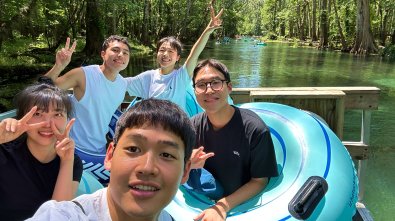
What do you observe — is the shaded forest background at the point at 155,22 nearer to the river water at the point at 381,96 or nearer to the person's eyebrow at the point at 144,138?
the river water at the point at 381,96

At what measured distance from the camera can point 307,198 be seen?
2.18 metres

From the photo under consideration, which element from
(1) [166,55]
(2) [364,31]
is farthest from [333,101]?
(2) [364,31]

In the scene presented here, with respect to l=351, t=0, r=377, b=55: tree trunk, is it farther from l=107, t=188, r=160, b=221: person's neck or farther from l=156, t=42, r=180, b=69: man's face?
l=107, t=188, r=160, b=221: person's neck

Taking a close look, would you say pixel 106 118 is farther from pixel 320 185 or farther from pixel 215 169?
pixel 320 185

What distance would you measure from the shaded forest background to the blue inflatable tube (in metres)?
10.9

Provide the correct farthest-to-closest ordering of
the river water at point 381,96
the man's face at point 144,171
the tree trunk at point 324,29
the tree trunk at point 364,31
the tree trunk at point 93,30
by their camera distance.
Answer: the tree trunk at point 324,29 → the tree trunk at point 364,31 → the tree trunk at point 93,30 → the river water at point 381,96 → the man's face at point 144,171

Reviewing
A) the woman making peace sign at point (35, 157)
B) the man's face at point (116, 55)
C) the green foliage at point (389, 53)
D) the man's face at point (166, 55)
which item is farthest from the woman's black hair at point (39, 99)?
the green foliage at point (389, 53)

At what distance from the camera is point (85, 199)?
3.89 ft

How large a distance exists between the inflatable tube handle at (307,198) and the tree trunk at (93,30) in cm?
1735

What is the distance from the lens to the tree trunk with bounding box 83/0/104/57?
1859 centimetres

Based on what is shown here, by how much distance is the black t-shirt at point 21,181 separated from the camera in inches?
72.3

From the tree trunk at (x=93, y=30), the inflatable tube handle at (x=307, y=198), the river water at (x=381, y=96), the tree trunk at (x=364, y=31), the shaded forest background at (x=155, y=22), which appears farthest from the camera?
the tree trunk at (x=364, y=31)

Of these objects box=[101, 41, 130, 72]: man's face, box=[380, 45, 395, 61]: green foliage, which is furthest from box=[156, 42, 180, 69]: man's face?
box=[380, 45, 395, 61]: green foliage

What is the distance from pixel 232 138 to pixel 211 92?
0.92ft
